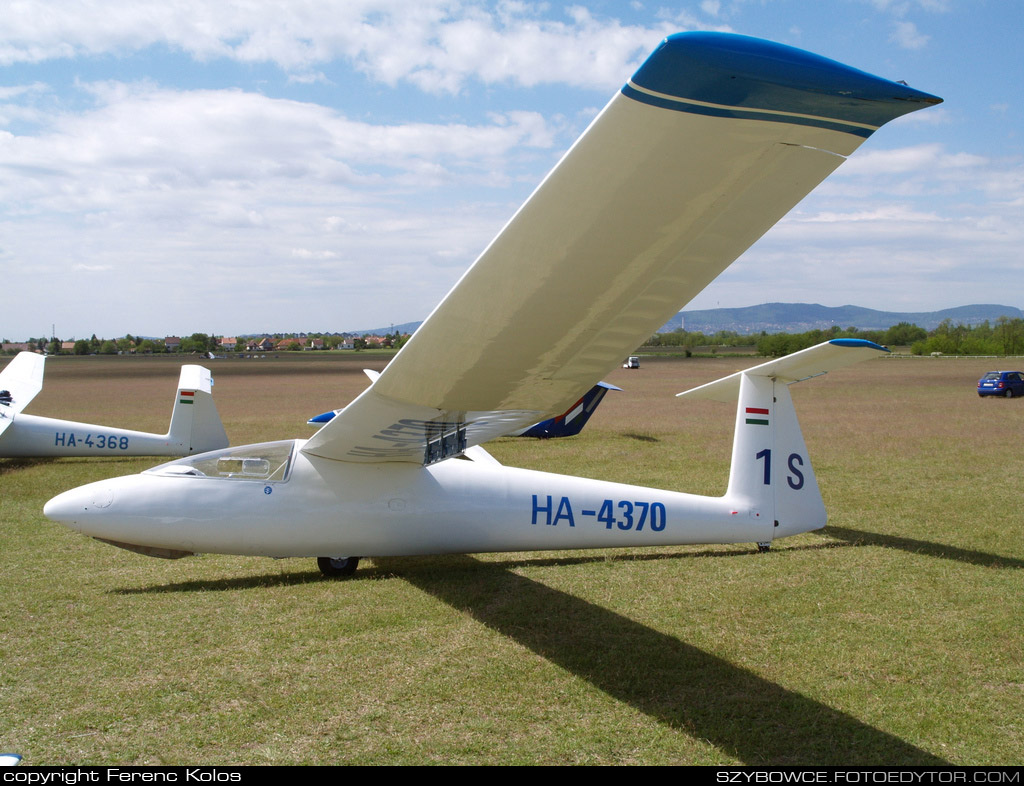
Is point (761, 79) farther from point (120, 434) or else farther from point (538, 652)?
point (120, 434)

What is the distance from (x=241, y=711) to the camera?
14.5 feet

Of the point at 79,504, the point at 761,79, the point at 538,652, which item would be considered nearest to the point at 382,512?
the point at 538,652

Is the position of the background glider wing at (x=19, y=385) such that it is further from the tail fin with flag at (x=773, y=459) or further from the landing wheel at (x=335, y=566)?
the tail fin with flag at (x=773, y=459)

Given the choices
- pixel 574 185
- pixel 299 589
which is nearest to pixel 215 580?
pixel 299 589

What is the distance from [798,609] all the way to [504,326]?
4668 mm

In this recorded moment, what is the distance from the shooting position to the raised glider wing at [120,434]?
46.8 ft

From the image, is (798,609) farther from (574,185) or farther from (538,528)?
(574,185)

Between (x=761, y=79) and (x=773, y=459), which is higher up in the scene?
(x=761, y=79)

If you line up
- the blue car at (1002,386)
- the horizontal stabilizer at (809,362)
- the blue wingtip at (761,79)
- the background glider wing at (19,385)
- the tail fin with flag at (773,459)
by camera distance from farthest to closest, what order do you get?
the blue car at (1002,386) < the background glider wing at (19,385) < the tail fin with flag at (773,459) < the horizontal stabilizer at (809,362) < the blue wingtip at (761,79)

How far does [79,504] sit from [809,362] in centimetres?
749

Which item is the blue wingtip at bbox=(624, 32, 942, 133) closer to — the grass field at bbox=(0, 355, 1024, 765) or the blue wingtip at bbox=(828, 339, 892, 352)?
the grass field at bbox=(0, 355, 1024, 765)

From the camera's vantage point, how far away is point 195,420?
46.8ft

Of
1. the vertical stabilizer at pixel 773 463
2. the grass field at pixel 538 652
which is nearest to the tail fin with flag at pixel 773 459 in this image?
the vertical stabilizer at pixel 773 463

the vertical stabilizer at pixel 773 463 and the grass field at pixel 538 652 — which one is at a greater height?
the vertical stabilizer at pixel 773 463
